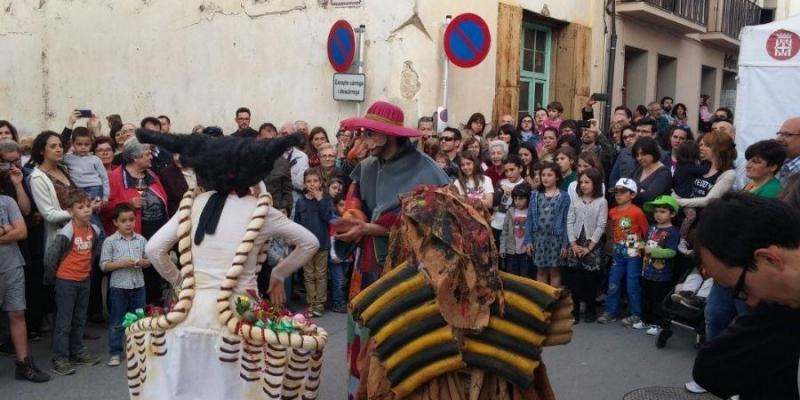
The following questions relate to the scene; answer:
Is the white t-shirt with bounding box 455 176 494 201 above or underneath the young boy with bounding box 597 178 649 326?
above

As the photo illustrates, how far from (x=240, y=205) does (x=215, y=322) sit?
1.93 ft

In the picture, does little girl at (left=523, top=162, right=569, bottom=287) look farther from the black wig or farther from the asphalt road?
the black wig

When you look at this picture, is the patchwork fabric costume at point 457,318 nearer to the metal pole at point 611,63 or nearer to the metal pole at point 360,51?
the metal pole at point 360,51

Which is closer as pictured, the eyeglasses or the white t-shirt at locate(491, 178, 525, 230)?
the eyeglasses

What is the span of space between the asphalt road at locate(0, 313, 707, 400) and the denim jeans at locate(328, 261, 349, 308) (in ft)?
2.14

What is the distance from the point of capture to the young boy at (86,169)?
24.4 feet

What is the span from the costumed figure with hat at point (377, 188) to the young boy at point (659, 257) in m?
3.72

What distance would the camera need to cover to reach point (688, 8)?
1803cm

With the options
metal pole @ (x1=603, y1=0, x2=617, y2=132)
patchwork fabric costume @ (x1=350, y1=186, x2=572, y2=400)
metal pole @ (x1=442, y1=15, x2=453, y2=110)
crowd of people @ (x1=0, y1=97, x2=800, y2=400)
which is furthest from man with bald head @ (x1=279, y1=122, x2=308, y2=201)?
metal pole @ (x1=603, y1=0, x2=617, y2=132)

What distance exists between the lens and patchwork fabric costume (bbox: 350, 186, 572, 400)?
10.4ft

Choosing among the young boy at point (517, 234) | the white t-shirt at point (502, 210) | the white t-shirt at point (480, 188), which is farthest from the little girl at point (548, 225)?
the white t-shirt at point (480, 188)

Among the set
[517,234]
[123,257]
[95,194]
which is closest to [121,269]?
[123,257]

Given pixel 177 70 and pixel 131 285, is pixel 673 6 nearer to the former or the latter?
pixel 177 70

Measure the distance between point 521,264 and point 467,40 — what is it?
324 centimetres
